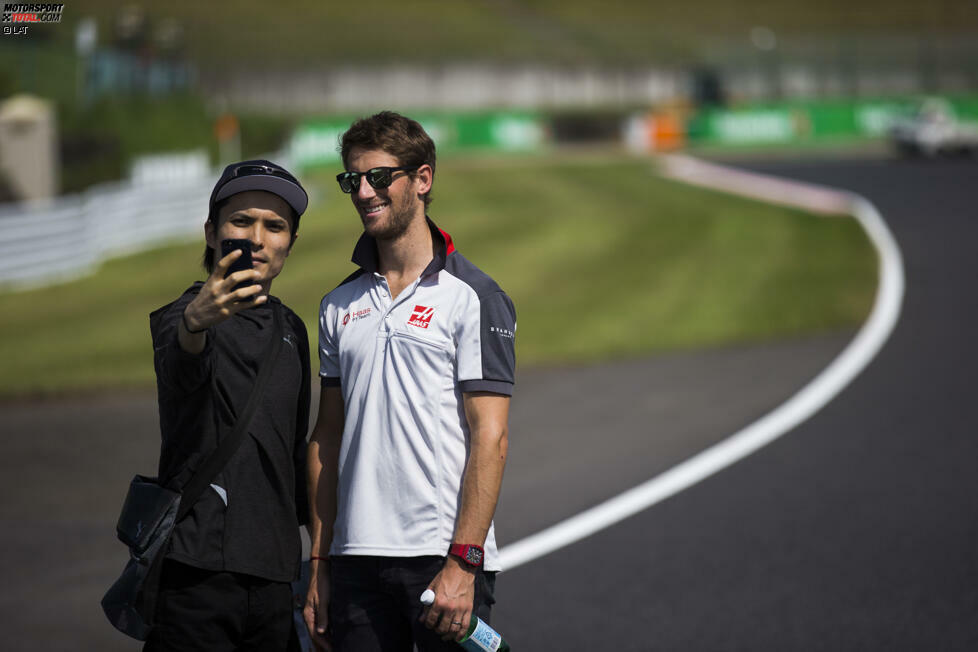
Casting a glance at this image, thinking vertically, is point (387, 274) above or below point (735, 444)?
above

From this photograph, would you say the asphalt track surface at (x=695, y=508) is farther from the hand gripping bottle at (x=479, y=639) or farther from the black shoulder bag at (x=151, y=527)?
the black shoulder bag at (x=151, y=527)

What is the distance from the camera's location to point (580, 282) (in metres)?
19.4

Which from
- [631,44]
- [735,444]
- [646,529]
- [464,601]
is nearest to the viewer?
[464,601]

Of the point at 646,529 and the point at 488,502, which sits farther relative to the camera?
the point at 646,529

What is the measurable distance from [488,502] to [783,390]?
840 cm

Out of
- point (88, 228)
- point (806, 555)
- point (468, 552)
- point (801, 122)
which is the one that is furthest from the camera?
point (801, 122)

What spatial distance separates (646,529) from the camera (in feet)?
24.4

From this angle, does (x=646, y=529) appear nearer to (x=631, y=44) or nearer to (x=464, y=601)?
(x=464, y=601)

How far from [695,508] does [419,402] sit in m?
4.64

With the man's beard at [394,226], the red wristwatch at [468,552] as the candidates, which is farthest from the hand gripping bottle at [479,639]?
the man's beard at [394,226]

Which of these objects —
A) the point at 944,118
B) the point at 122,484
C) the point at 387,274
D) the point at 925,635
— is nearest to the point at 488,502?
the point at 387,274

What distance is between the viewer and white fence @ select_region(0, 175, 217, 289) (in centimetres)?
2048

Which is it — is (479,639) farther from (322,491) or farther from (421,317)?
(421,317)

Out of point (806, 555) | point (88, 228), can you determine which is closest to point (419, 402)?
point (806, 555)
